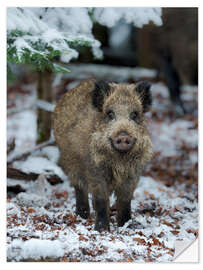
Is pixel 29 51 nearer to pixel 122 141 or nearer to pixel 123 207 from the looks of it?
pixel 122 141

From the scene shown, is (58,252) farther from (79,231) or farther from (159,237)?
(159,237)

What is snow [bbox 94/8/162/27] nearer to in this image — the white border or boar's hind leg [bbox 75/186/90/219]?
the white border

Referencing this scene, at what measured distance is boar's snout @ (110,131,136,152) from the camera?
4.12 m

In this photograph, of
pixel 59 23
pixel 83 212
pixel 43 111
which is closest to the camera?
pixel 59 23

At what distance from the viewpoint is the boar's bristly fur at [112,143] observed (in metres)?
4.36

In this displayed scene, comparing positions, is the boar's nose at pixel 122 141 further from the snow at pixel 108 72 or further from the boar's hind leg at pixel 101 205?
the snow at pixel 108 72

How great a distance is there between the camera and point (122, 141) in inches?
162

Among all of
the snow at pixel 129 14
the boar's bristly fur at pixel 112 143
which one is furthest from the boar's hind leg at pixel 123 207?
the snow at pixel 129 14

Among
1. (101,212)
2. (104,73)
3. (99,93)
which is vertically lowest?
(101,212)

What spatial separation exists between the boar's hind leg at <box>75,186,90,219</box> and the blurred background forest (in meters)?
0.76

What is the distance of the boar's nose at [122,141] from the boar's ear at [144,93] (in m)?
0.64

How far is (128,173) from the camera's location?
15.1 feet

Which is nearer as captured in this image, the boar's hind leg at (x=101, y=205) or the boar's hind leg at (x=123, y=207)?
the boar's hind leg at (x=101, y=205)
